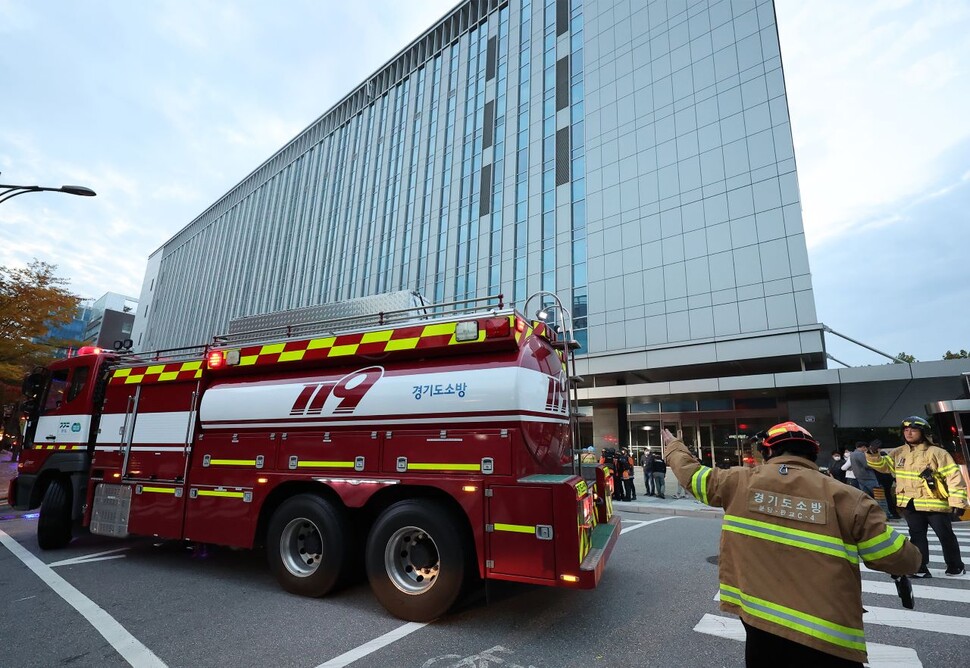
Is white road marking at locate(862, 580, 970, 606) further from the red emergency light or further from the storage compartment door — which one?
the red emergency light

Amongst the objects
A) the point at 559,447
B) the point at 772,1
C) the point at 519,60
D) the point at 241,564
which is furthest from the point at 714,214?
the point at 241,564

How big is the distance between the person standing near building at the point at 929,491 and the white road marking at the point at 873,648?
2578 mm

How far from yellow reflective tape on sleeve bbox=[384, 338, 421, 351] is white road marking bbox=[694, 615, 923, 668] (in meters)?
3.61

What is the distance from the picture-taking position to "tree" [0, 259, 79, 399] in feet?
52.3

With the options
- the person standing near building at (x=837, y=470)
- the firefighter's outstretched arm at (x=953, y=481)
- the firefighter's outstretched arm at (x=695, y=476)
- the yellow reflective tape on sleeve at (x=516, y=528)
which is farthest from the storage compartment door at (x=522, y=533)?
the person standing near building at (x=837, y=470)

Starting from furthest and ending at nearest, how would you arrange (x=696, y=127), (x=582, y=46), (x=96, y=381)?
1. (x=582, y=46)
2. (x=696, y=127)
3. (x=96, y=381)

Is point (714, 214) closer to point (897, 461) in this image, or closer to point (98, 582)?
point (897, 461)

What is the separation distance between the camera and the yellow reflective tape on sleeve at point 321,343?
17.4ft

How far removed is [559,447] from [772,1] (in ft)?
95.4

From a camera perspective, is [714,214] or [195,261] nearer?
[714,214]

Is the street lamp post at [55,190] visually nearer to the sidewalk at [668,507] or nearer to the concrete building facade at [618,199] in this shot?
the sidewalk at [668,507]

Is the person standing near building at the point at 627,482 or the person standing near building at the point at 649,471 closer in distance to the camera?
the person standing near building at the point at 627,482

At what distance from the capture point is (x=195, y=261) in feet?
226

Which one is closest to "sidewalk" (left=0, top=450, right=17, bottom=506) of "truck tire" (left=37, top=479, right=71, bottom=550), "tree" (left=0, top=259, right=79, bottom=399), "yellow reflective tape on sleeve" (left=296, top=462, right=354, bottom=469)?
"tree" (left=0, top=259, right=79, bottom=399)
